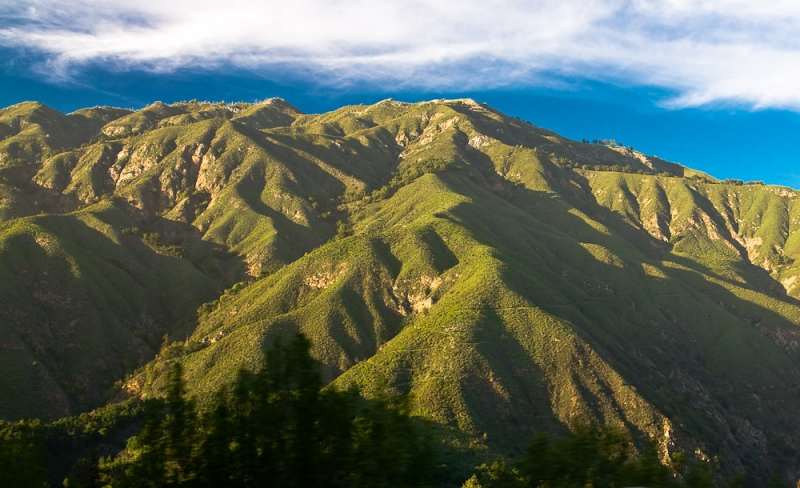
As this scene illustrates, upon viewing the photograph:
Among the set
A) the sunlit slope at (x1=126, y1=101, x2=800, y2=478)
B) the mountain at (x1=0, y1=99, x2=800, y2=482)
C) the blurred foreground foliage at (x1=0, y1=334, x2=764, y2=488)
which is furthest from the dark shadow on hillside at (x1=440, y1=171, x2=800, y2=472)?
the blurred foreground foliage at (x1=0, y1=334, x2=764, y2=488)

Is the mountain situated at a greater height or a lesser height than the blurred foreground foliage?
lesser

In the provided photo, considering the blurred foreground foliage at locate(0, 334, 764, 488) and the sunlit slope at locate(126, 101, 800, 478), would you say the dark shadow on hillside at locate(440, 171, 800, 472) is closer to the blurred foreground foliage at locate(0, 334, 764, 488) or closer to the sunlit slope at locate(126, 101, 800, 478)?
the sunlit slope at locate(126, 101, 800, 478)

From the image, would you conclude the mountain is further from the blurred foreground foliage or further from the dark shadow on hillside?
the blurred foreground foliage

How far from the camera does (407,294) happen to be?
92750 mm

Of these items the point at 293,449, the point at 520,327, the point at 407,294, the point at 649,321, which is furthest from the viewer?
the point at 649,321

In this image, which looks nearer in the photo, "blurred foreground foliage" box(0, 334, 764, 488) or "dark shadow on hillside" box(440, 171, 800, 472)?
"blurred foreground foliage" box(0, 334, 764, 488)

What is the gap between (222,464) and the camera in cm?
1171

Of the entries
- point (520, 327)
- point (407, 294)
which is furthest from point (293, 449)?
point (407, 294)

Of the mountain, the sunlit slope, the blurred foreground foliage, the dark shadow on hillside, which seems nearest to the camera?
the blurred foreground foliage

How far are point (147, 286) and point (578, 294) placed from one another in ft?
281

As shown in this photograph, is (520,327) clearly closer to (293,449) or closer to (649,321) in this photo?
(649,321)

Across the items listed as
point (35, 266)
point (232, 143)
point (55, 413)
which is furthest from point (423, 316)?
point (232, 143)

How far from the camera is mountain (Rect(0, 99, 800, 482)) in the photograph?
70625 millimetres

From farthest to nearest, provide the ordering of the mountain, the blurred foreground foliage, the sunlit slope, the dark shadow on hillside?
the dark shadow on hillside, the mountain, the sunlit slope, the blurred foreground foliage
